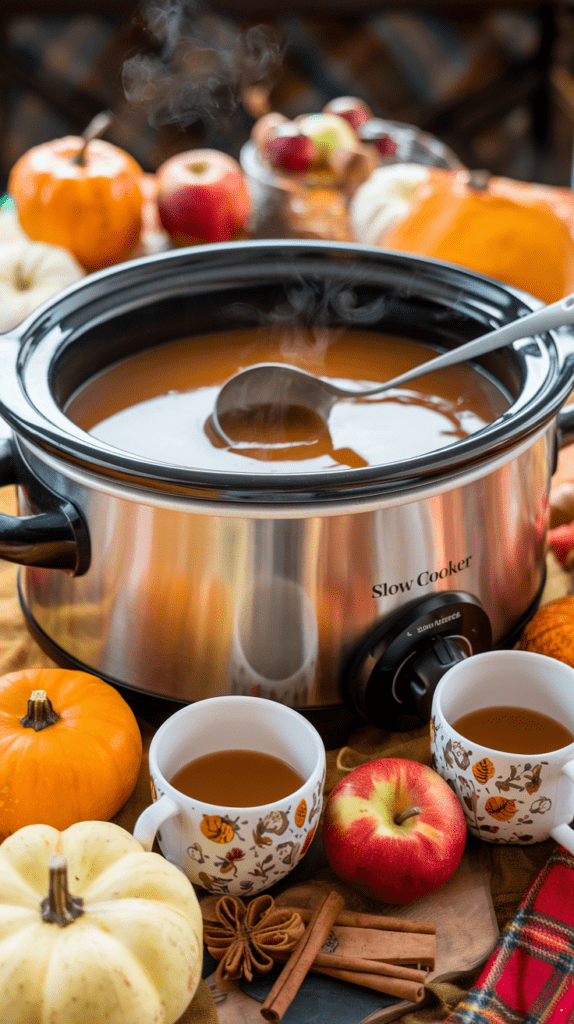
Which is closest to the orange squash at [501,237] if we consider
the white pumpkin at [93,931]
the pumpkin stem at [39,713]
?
the pumpkin stem at [39,713]

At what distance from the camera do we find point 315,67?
3764 millimetres

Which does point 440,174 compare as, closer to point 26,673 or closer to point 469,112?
point 26,673

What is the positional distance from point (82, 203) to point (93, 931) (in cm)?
150

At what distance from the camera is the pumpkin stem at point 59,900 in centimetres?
67

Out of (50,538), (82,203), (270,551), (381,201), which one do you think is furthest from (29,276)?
(270,551)

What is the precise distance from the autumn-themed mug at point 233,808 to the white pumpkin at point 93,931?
0.06 m

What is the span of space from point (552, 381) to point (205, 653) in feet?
1.56

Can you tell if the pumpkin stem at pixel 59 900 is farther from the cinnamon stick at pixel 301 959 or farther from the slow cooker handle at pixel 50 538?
the slow cooker handle at pixel 50 538

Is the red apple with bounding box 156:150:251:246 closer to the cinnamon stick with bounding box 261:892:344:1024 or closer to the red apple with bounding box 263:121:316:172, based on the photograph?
the red apple with bounding box 263:121:316:172

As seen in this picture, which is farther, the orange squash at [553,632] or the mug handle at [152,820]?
the orange squash at [553,632]

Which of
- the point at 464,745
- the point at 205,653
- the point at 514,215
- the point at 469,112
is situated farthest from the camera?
the point at 469,112

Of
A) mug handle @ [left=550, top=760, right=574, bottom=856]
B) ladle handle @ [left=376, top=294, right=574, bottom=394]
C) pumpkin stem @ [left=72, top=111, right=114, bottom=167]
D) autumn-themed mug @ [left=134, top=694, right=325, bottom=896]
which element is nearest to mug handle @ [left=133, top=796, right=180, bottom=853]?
autumn-themed mug @ [left=134, top=694, right=325, bottom=896]

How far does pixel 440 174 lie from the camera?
2.02 meters

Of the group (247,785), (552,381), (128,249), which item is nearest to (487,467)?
(552,381)
